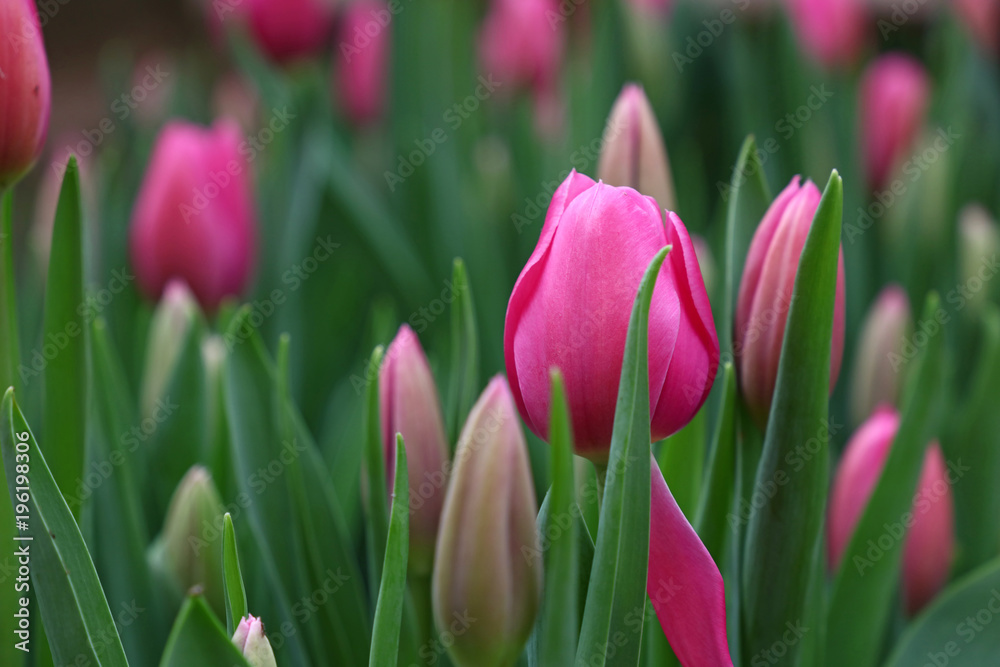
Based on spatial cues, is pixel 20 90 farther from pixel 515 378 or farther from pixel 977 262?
pixel 977 262

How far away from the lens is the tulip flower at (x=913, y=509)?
1.69ft

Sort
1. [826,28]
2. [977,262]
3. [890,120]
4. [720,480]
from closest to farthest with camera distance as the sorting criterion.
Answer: [720,480] < [977,262] < [890,120] < [826,28]

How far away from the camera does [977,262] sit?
0.76 metres

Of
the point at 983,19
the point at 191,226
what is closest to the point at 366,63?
the point at 191,226

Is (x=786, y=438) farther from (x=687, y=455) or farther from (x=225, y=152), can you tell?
(x=225, y=152)

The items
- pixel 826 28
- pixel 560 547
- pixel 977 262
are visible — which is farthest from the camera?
pixel 826 28

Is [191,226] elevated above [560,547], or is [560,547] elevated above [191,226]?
[191,226]

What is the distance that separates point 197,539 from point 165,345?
20 centimetres

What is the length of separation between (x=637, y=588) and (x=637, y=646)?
0.03 m

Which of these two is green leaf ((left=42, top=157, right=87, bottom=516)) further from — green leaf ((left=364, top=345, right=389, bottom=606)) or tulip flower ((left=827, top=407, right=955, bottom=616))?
tulip flower ((left=827, top=407, right=955, bottom=616))

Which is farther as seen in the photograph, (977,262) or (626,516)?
(977,262)

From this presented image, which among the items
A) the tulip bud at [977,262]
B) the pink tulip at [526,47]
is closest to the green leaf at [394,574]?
the tulip bud at [977,262]

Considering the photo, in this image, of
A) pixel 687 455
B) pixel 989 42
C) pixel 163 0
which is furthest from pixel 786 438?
pixel 163 0

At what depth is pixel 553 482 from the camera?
A: 0.32 metres
